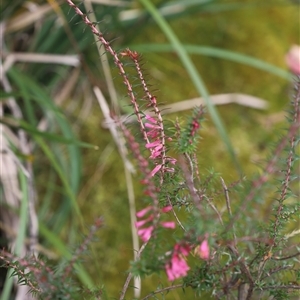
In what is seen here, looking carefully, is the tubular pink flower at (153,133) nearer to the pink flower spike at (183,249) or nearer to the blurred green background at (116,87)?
the pink flower spike at (183,249)

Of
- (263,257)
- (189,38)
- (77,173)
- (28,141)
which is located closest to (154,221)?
(263,257)

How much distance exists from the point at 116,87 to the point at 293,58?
1.39ft

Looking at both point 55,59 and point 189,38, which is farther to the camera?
point 189,38

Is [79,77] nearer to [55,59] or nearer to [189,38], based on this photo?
[55,59]

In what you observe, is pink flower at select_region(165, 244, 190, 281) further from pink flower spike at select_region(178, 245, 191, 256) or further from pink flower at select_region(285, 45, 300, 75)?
pink flower at select_region(285, 45, 300, 75)

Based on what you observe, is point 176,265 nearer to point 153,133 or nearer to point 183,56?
point 153,133

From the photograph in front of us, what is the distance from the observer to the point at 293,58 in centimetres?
127

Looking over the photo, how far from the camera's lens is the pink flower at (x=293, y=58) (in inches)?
48.9

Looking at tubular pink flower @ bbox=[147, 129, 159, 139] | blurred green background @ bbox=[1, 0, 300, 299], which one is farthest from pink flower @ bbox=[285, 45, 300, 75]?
tubular pink flower @ bbox=[147, 129, 159, 139]

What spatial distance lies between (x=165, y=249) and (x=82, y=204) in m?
0.75

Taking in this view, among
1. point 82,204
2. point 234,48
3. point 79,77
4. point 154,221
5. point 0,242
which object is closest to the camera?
point 154,221

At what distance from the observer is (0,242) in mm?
973

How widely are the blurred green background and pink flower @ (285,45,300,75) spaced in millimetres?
22

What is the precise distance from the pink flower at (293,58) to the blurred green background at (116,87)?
2 centimetres
